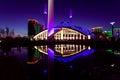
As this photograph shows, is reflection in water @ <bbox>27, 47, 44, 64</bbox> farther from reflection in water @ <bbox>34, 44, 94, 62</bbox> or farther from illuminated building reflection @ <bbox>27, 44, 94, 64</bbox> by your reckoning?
reflection in water @ <bbox>34, 44, 94, 62</bbox>

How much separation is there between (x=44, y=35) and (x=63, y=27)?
11.7 m

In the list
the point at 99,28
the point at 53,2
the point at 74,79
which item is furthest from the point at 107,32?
the point at 74,79

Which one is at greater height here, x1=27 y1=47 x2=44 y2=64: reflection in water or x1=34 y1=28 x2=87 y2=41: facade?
x1=34 y1=28 x2=87 y2=41: facade

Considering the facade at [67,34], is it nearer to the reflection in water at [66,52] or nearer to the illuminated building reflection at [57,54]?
the reflection in water at [66,52]

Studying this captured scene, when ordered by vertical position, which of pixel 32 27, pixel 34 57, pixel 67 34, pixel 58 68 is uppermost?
pixel 32 27

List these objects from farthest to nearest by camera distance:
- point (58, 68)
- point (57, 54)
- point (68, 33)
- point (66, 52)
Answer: point (68, 33) < point (66, 52) < point (57, 54) < point (58, 68)

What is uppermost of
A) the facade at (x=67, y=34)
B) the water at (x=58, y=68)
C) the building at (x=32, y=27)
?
the building at (x=32, y=27)

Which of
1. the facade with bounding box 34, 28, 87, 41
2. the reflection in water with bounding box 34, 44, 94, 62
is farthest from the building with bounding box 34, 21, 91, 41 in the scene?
the reflection in water with bounding box 34, 44, 94, 62

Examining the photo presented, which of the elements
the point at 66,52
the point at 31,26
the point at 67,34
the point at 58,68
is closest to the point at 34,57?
the point at 58,68

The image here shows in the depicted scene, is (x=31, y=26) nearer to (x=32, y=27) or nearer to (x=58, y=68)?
(x=32, y=27)

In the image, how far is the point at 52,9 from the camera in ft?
264

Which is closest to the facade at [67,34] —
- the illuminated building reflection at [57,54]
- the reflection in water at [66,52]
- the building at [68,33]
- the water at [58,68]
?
the building at [68,33]

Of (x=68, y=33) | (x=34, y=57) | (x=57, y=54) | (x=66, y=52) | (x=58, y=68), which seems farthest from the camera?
(x=68, y=33)

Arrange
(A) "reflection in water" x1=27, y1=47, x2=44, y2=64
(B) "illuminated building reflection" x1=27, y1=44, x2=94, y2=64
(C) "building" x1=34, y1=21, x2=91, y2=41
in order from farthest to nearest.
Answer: (C) "building" x1=34, y1=21, x2=91, y2=41
(B) "illuminated building reflection" x1=27, y1=44, x2=94, y2=64
(A) "reflection in water" x1=27, y1=47, x2=44, y2=64
